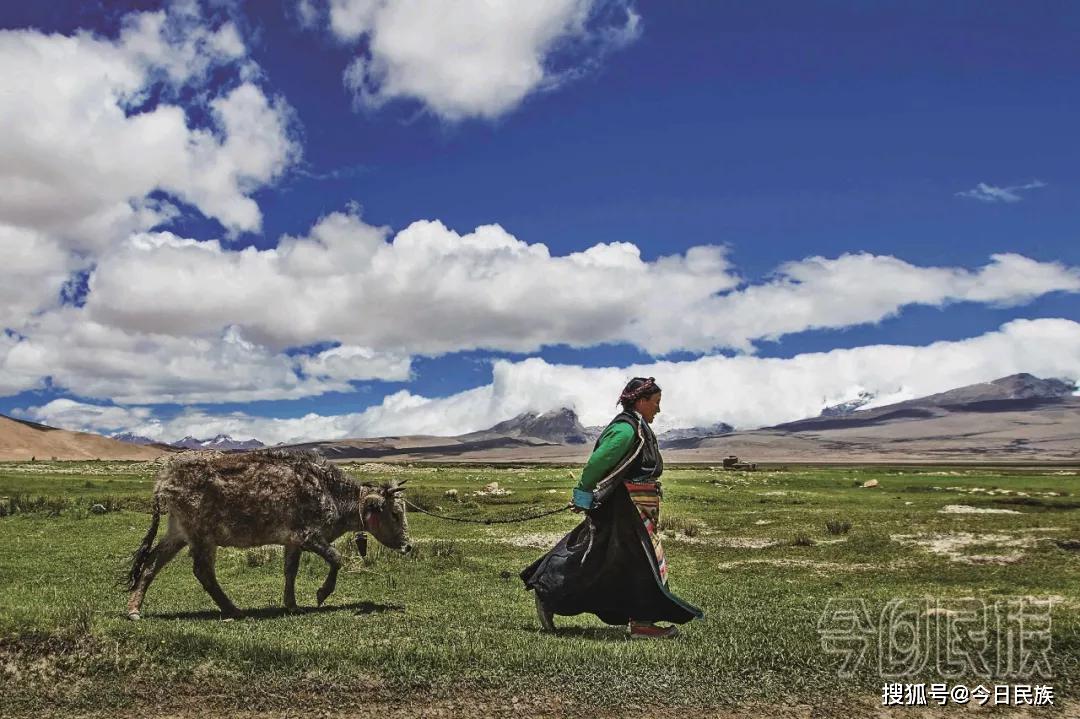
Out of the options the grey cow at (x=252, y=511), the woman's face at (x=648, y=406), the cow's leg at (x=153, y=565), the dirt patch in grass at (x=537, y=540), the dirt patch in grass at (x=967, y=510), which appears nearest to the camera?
the woman's face at (x=648, y=406)

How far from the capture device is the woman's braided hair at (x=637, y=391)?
11484mm

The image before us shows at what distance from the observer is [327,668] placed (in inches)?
337

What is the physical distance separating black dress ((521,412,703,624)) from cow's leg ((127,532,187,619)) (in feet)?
21.7

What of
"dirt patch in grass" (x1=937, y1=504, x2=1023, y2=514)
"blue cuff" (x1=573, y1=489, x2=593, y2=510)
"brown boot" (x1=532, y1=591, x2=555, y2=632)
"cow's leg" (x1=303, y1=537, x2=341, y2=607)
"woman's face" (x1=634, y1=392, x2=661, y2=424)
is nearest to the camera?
"blue cuff" (x1=573, y1=489, x2=593, y2=510)

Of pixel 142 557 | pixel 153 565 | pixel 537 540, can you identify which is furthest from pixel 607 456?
pixel 537 540

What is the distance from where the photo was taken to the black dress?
35.4ft

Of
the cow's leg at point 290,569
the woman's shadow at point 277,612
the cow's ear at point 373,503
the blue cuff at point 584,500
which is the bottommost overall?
the woman's shadow at point 277,612

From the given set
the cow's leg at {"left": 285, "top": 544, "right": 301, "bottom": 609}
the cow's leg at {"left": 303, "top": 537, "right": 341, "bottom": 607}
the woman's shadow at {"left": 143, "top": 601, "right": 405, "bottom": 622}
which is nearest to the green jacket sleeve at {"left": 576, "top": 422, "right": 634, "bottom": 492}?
the woman's shadow at {"left": 143, "top": 601, "right": 405, "bottom": 622}

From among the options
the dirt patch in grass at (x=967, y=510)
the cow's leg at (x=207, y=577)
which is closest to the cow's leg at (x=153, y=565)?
the cow's leg at (x=207, y=577)

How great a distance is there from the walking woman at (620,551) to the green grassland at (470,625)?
53 centimetres

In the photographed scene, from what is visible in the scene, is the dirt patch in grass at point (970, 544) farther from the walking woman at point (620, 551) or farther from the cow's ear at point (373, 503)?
the cow's ear at point (373, 503)

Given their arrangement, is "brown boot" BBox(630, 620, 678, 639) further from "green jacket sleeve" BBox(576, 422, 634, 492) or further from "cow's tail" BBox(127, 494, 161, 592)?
"cow's tail" BBox(127, 494, 161, 592)

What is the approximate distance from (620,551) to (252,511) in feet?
21.6

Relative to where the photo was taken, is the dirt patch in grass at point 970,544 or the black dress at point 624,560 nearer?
the black dress at point 624,560
